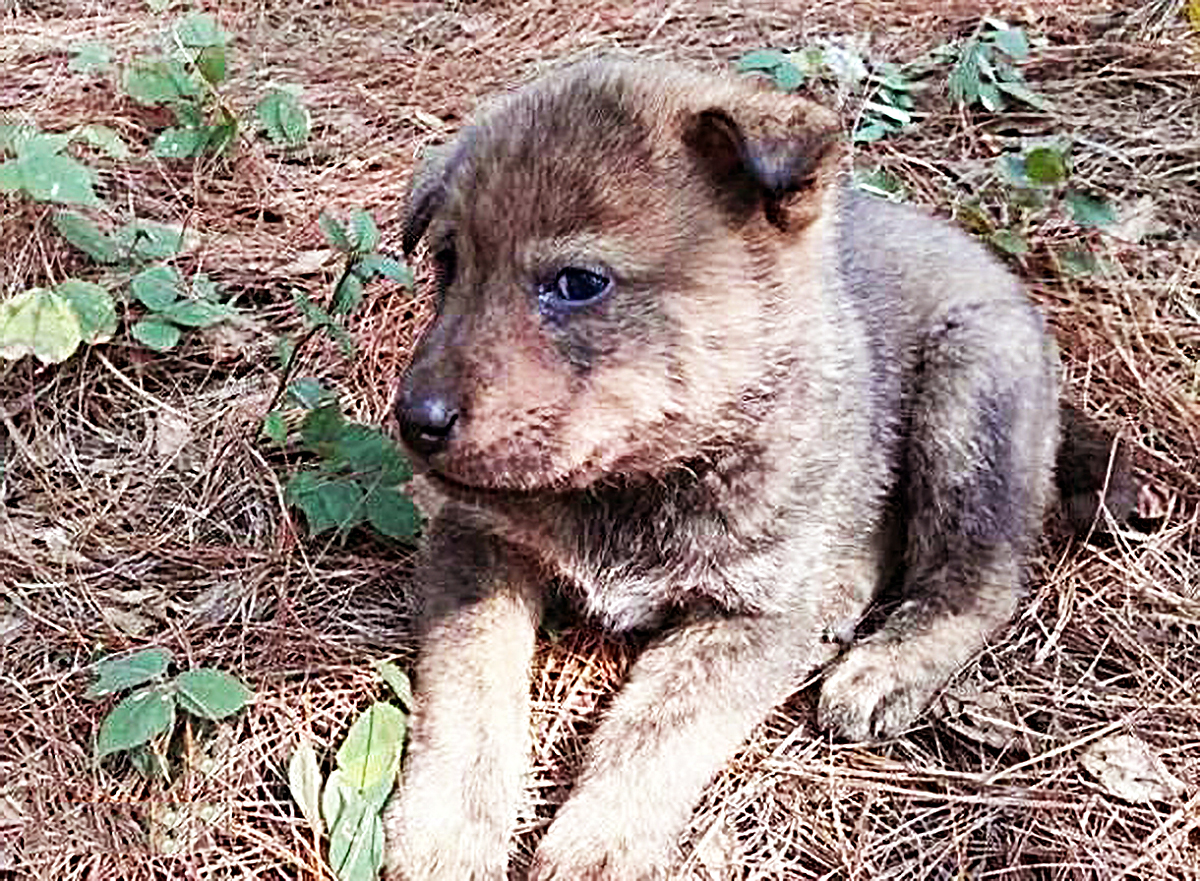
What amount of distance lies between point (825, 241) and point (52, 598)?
1892 millimetres

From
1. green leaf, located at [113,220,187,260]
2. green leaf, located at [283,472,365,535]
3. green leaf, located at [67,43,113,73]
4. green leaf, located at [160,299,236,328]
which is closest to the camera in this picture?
green leaf, located at [283,472,365,535]

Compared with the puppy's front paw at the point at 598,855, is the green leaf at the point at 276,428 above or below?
above

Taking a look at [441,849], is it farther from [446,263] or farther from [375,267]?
[375,267]

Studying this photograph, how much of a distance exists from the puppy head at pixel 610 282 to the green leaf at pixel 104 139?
1.72 metres

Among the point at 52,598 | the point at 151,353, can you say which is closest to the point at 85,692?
the point at 52,598

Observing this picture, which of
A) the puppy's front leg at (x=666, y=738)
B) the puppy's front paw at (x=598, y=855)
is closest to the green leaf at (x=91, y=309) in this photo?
the puppy's front leg at (x=666, y=738)

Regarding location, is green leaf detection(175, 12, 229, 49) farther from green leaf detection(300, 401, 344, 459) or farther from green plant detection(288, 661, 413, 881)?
green plant detection(288, 661, 413, 881)

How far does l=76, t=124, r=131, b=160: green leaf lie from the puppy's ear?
2146 mm

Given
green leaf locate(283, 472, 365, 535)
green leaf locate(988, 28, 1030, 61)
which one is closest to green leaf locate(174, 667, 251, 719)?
green leaf locate(283, 472, 365, 535)

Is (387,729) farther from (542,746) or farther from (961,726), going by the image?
(961,726)

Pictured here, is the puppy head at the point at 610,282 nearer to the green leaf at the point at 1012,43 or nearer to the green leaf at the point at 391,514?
the green leaf at the point at 391,514

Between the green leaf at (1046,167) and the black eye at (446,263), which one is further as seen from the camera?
the green leaf at (1046,167)

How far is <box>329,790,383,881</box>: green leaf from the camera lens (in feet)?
9.04

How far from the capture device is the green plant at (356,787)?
2773mm
